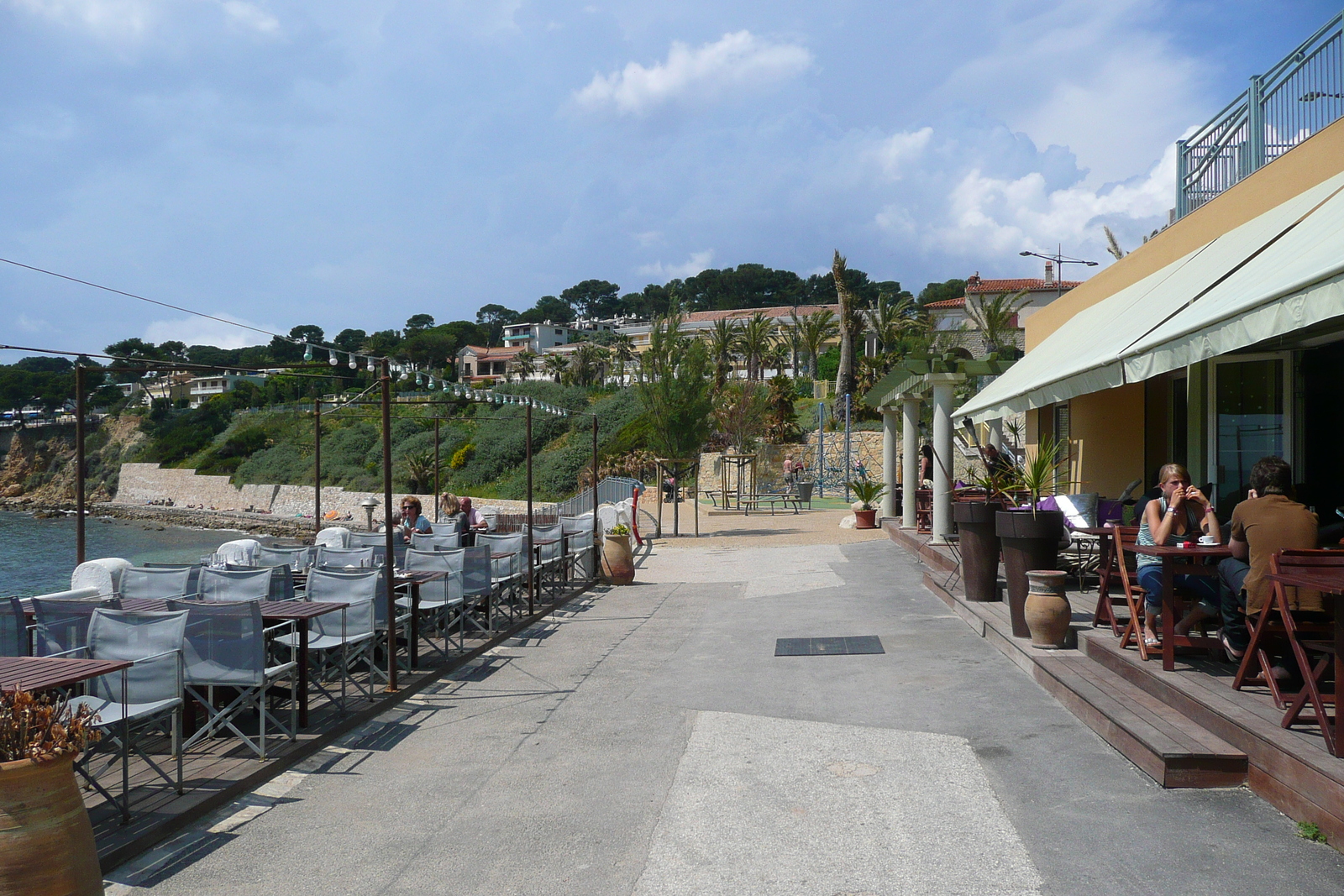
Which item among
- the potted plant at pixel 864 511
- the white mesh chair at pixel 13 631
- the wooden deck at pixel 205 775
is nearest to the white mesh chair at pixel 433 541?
the wooden deck at pixel 205 775

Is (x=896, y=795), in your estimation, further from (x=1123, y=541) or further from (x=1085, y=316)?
(x=1085, y=316)

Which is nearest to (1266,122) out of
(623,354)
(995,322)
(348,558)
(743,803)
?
(743,803)

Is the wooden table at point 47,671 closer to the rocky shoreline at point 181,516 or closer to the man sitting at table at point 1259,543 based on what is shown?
the man sitting at table at point 1259,543

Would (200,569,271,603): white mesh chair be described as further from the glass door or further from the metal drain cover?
the glass door

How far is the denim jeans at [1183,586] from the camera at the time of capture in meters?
5.68

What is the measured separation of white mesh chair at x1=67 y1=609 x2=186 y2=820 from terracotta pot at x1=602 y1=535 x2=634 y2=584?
8.67 m

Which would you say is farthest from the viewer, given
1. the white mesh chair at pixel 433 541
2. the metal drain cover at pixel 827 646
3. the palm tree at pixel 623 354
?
the palm tree at pixel 623 354

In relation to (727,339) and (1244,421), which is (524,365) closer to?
(727,339)

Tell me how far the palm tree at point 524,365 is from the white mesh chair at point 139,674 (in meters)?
80.9

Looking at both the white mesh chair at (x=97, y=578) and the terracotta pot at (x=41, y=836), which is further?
the white mesh chair at (x=97, y=578)

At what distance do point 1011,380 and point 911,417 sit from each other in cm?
637

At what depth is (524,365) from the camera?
85.2 meters

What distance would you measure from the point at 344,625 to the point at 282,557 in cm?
347

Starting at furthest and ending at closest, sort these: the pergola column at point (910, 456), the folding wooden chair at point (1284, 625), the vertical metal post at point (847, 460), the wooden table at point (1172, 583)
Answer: the vertical metal post at point (847, 460) → the pergola column at point (910, 456) → the wooden table at point (1172, 583) → the folding wooden chair at point (1284, 625)
